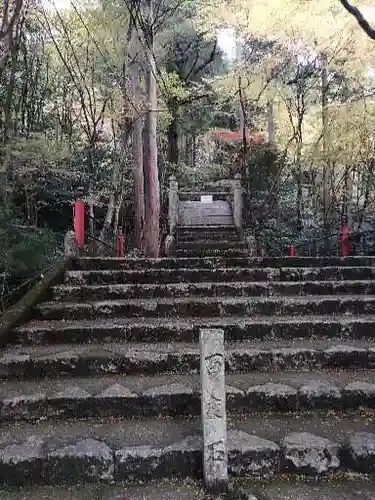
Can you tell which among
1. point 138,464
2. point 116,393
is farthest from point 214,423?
point 116,393

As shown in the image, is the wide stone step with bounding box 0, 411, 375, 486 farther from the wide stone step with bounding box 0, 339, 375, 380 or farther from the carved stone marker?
the wide stone step with bounding box 0, 339, 375, 380

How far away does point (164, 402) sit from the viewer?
3.03m

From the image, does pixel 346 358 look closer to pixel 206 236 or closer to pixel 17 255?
pixel 17 255

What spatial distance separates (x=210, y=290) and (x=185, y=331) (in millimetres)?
872

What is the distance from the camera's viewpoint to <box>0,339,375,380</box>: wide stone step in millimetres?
3428

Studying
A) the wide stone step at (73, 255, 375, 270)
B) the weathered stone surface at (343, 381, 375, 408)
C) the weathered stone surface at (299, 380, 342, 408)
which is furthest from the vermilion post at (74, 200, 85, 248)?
the weathered stone surface at (343, 381, 375, 408)

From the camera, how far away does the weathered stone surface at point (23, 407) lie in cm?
297

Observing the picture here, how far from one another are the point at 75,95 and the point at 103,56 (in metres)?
1.53

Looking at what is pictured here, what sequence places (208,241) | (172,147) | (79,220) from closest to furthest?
(79,220) < (208,241) < (172,147)

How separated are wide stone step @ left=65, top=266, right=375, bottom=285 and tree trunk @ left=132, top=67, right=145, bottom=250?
568 cm

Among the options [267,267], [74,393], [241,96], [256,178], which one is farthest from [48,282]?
[256,178]

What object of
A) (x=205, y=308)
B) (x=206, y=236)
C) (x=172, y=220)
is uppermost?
(x=172, y=220)

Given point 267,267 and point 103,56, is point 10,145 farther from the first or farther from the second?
point 267,267

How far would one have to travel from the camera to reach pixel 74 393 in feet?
10.1
